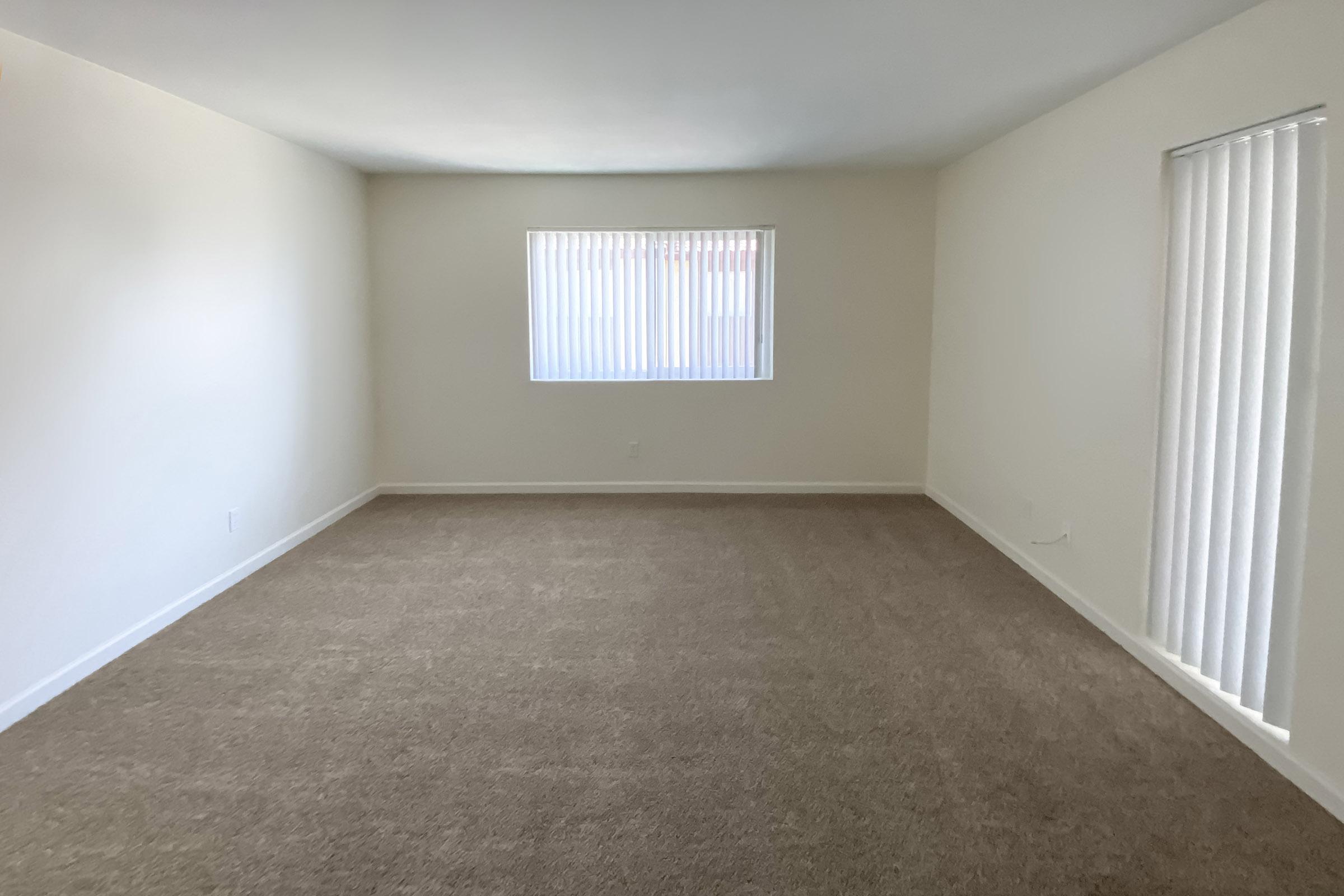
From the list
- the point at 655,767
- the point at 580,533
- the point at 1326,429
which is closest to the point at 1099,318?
the point at 1326,429

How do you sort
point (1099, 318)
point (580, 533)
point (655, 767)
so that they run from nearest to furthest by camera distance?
1. point (655, 767)
2. point (1099, 318)
3. point (580, 533)

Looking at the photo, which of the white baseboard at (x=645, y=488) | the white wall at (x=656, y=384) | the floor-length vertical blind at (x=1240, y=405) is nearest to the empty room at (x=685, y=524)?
the floor-length vertical blind at (x=1240, y=405)

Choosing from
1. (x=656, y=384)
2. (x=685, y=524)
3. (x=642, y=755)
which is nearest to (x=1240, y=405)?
(x=642, y=755)

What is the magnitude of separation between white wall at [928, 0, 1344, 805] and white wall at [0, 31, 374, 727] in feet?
13.9

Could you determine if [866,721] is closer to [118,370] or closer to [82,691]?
[82,691]

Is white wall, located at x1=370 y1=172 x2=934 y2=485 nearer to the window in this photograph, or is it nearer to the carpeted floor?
the window

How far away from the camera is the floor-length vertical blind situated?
2.66 metres

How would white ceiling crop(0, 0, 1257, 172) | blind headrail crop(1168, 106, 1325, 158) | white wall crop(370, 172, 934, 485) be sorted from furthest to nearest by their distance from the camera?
white wall crop(370, 172, 934, 485), white ceiling crop(0, 0, 1257, 172), blind headrail crop(1168, 106, 1325, 158)

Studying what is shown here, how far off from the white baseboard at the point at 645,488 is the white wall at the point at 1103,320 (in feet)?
2.15

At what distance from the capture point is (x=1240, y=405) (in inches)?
115

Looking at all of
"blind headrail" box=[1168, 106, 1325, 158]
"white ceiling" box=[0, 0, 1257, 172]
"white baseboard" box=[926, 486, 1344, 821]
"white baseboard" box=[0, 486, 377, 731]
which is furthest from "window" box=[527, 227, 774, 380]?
"blind headrail" box=[1168, 106, 1325, 158]

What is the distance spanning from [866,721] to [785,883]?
0.93 m

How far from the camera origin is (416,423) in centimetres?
664

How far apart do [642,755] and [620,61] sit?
8.58 feet
